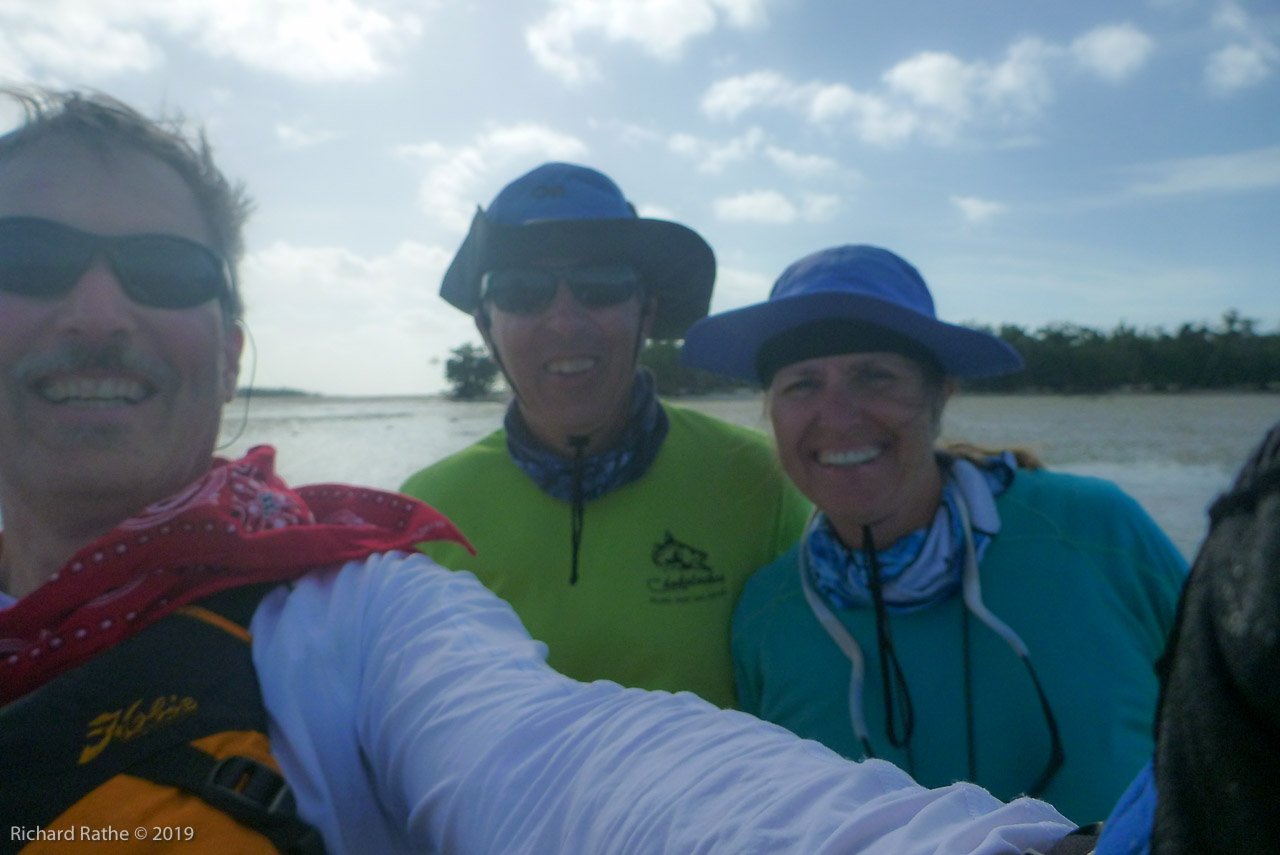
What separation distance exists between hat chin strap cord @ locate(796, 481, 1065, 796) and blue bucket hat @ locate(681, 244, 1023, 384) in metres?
0.47

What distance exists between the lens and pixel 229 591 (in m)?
1.37

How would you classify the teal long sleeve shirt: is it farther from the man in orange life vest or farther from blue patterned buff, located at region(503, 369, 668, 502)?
the man in orange life vest

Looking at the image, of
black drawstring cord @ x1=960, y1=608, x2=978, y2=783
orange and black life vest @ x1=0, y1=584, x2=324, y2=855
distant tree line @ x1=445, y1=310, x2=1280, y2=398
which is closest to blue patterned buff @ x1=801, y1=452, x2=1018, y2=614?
black drawstring cord @ x1=960, y1=608, x2=978, y2=783

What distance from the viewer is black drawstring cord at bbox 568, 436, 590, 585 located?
2.28 metres

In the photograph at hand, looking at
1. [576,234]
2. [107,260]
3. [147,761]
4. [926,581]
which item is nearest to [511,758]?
[147,761]

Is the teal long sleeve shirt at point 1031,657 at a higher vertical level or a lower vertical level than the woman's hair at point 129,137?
lower

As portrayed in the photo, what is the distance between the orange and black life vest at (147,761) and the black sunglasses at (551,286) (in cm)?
147

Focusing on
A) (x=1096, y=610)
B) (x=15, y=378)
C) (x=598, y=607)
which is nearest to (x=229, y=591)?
(x=15, y=378)

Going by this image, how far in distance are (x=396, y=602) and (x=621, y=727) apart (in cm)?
56

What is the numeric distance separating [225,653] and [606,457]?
133 centimetres

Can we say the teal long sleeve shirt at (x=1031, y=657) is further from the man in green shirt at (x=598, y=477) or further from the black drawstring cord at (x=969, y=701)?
the man in green shirt at (x=598, y=477)

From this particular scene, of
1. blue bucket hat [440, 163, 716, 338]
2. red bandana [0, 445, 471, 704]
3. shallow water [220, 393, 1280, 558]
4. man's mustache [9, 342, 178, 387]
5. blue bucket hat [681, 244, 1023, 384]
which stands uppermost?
blue bucket hat [440, 163, 716, 338]

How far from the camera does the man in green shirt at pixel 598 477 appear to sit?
7.26 ft

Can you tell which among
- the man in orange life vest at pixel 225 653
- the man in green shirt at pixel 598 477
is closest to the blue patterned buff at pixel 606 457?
the man in green shirt at pixel 598 477
